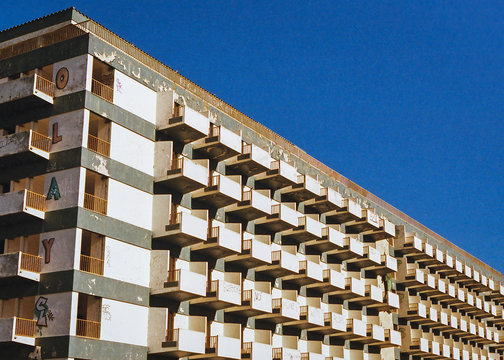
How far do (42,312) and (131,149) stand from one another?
11.5 metres

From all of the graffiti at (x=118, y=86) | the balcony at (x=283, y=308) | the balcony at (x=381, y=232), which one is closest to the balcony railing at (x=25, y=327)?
the graffiti at (x=118, y=86)

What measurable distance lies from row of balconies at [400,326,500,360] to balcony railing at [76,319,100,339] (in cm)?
4458

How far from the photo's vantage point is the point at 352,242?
2694 inches

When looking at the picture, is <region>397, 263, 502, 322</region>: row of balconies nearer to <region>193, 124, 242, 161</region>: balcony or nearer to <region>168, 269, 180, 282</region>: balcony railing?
<region>193, 124, 242, 161</region>: balcony

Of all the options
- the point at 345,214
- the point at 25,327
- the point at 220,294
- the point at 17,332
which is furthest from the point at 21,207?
the point at 345,214

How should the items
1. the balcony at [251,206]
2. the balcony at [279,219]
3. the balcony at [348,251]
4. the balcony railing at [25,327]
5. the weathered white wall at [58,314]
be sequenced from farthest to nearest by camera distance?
the balcony at [348,251], the balcony at [279,219], the balcony at [251,206], the balcony railing at [25,327], the weathered white wall at [58,314]

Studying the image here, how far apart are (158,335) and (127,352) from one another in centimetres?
220

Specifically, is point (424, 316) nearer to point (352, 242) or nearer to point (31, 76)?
point (352, 242)

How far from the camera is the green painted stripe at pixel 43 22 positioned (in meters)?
46.3

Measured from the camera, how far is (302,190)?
6306 centimetres

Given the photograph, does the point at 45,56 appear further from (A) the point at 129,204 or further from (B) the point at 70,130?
(A) the point at 129,204

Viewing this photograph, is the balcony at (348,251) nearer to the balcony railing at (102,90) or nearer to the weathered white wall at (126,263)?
the weathered white wall at (126,263)

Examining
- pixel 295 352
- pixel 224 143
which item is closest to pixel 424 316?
pixel 295 352

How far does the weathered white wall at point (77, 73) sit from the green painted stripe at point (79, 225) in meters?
7.45
